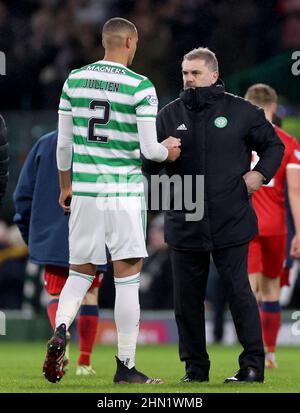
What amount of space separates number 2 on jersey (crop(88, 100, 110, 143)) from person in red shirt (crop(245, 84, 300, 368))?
261cm

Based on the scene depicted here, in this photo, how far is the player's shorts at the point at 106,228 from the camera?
7309 mm

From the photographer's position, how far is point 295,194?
9.73 m

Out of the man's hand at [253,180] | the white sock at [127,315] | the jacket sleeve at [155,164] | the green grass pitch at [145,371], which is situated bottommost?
the green grass pitch at [145,371]

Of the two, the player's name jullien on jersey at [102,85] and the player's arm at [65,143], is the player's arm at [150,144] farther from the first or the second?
the player's arm at [65,143]

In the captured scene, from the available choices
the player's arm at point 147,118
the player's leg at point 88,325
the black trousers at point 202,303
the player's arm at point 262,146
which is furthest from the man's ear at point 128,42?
the player's leg at point 88,325

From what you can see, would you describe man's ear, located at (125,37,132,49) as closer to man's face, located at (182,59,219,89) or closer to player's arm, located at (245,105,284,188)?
man's face, located at (182,59,219,89)

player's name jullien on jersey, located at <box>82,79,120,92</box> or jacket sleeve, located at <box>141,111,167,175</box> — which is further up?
player's name jullien on jersey, located at <box>82,79,120,92</box>

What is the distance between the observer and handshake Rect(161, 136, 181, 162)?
752cm

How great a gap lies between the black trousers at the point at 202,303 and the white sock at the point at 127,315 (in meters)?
0.51

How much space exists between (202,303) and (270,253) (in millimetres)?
2255

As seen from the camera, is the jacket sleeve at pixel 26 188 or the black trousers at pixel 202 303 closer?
the black trousers at pixel 202 303

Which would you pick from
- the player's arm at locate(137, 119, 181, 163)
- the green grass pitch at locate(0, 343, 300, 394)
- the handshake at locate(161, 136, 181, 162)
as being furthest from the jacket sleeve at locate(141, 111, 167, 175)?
the green grass pitch at locate(0, 343, 300, 394)

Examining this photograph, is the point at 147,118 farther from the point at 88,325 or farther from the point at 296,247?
the point at 296,247
